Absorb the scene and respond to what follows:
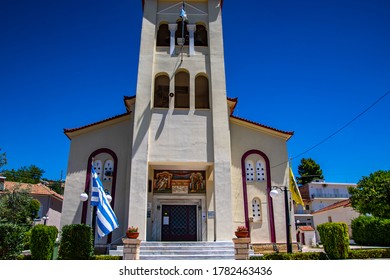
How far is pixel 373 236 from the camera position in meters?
31.9

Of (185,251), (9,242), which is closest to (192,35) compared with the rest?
(185,251)

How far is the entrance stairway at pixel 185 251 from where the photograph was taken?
14.9 m

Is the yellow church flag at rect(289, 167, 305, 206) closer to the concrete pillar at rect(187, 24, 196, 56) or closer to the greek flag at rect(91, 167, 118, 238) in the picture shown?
the concrete pillar at rect(187, 24, 196, 56)

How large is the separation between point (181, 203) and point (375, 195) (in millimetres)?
14094

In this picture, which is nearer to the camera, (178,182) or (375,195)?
(178,182)

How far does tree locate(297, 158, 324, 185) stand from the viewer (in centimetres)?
5850

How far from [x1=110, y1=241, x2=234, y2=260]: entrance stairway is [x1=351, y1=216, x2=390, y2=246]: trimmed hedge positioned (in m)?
22.2

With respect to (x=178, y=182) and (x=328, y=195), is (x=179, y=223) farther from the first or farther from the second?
(x=328, y=195)

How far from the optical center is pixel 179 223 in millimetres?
19297

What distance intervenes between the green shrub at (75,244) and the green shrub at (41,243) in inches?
17.7

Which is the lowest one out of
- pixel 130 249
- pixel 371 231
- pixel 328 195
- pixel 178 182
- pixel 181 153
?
pixel 130 249

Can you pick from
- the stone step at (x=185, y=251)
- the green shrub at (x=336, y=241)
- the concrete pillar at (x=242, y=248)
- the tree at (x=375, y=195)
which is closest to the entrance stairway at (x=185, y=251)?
the stone step at (x=185, y=251)

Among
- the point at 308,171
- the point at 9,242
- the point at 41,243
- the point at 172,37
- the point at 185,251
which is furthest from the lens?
the point at 308,171

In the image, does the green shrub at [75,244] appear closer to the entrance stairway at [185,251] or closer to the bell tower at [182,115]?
the entrance stairway at [185,251]
